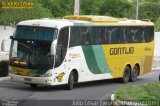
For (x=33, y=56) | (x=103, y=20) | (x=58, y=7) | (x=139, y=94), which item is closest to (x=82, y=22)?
(x=103, y=20)

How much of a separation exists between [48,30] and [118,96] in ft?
20.4

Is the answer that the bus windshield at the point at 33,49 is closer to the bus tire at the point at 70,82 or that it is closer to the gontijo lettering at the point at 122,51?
the bus tire at the point at 70,82

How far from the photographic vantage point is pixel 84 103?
61.7ft

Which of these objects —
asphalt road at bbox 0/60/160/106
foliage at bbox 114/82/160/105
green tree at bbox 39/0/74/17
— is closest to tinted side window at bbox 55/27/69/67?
asphalt road at bbox 0/60/160/106

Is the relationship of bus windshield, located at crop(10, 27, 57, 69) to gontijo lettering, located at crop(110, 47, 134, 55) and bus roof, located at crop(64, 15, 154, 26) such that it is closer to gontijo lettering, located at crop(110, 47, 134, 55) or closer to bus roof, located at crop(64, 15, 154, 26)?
bus roof, located at crop(64, 15, 154, 26)

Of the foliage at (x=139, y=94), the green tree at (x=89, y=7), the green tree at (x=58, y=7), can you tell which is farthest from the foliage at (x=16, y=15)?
the foliage at (x=139, y=94)

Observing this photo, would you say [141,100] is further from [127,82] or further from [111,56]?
[127,82]

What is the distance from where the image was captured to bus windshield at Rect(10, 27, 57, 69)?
77.4ft

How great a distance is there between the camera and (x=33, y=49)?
23828 mm

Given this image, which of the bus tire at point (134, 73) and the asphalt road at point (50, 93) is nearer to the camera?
the asphalt road at point (50, 93)

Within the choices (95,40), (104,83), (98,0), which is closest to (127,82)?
A: (104,83)

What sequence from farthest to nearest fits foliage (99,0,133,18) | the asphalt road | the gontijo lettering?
foliage (99,0,133,18) < the gontijo lettering < the asphalt road

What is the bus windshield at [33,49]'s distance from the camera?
23.6 metres

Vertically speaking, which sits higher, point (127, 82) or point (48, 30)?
point (48, 30)
